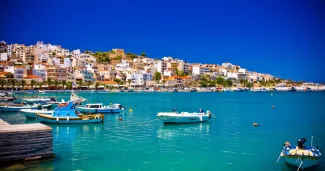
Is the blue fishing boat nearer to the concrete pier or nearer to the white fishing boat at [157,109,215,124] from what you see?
the white fishing boat at [157,109,215,124]

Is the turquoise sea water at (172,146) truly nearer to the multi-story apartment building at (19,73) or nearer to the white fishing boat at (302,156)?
the white fishing boat at (302,156)

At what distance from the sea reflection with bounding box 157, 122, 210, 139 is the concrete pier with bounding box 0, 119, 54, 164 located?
11.3 meters

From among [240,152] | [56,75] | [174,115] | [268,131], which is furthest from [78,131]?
[56,75]

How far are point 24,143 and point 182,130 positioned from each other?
16.6m

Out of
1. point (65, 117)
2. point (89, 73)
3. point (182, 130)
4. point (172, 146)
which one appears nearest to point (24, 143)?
point (172, 146)

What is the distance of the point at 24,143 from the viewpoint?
15961mm

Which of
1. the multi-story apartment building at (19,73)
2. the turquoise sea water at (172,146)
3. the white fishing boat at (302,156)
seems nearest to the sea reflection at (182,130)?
the turquoise sea water at (172,146)

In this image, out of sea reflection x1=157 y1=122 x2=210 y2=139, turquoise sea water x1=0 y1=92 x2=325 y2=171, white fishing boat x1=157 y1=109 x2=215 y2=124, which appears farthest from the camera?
white fishing boat x1=157 y1=109 x2=215 y2=124

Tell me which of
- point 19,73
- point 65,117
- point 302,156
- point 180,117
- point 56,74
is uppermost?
point 56,74

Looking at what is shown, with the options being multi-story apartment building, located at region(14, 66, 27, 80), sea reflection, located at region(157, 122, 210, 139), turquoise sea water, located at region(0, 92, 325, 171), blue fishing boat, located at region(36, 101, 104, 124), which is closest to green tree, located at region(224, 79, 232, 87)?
multi-story apartment building, located at region(14, 66, 27, 80)

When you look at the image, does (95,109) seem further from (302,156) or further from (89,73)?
(89,73)

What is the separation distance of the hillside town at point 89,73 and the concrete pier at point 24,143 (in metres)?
94.2

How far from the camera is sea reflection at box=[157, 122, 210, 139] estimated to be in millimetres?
27419

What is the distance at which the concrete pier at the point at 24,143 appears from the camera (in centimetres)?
1550
